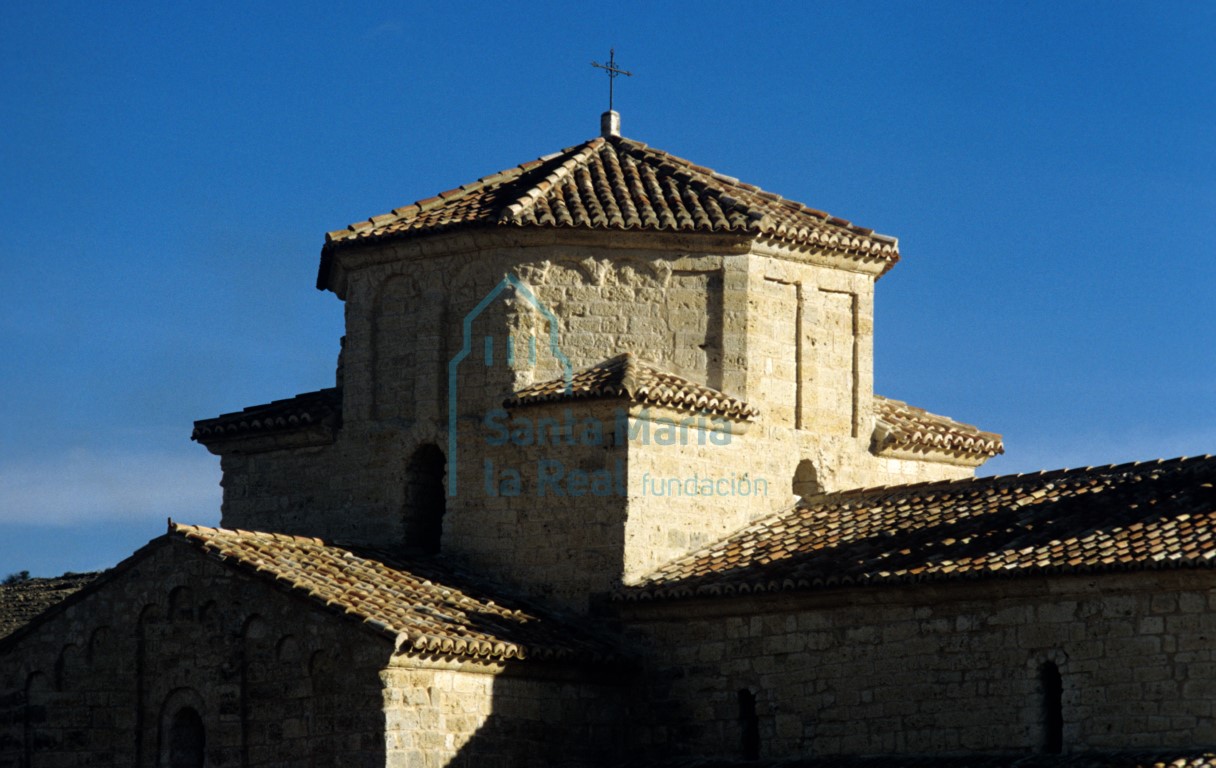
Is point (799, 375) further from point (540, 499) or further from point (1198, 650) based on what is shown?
point (1198, 650)

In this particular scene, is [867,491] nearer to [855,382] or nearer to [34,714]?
[855,382]

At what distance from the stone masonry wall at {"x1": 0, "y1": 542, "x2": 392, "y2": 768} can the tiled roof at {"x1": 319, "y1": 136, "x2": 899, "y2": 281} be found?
5.08m

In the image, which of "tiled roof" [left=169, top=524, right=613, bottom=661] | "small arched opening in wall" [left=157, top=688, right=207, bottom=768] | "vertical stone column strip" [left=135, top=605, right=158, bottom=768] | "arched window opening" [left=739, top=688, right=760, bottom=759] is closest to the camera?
"tiled roof" [left=169, top=524, right=613, bottom=661]

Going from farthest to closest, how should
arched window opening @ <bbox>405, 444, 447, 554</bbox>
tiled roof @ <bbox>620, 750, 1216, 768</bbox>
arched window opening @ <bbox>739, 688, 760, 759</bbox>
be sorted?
arched window opening @ <bbox>405, 444, 447, 554</bbox>, arched window opening @ <bbox>739, 688, 760, 759</bbox>, tiled roof @ <bbox>620, 750, 1216, 768</bbox>

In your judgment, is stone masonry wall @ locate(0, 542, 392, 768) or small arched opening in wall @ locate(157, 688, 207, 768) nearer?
stone masonry wall @ locate(0, 542, 392, 768)

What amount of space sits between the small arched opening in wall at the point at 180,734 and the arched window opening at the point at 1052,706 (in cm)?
866

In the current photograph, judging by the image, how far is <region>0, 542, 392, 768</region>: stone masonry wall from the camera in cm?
1967

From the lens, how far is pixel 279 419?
80.1 ft

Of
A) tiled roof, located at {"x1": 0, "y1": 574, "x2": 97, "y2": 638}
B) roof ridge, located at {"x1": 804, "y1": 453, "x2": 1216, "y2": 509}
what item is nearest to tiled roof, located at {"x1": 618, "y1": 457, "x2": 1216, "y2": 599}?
roof ridge, located at {"x1": 804, "y1": 453, "x2": 1216, "y2": 509}

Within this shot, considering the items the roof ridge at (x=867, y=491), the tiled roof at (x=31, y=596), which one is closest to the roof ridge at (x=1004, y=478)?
the roof ridge at (x=867, y=491)

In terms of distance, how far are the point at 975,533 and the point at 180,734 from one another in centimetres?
854

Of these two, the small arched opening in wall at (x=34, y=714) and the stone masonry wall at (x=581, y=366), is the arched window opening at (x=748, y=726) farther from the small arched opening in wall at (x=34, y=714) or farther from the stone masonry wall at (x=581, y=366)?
the small arched opening in wall at (x=34, y=714)

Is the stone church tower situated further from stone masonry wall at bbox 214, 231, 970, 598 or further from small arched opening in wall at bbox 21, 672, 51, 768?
small arched opening in wall at bbox 21, 672, 51, 768

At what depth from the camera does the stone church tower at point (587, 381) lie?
22.2 meters
